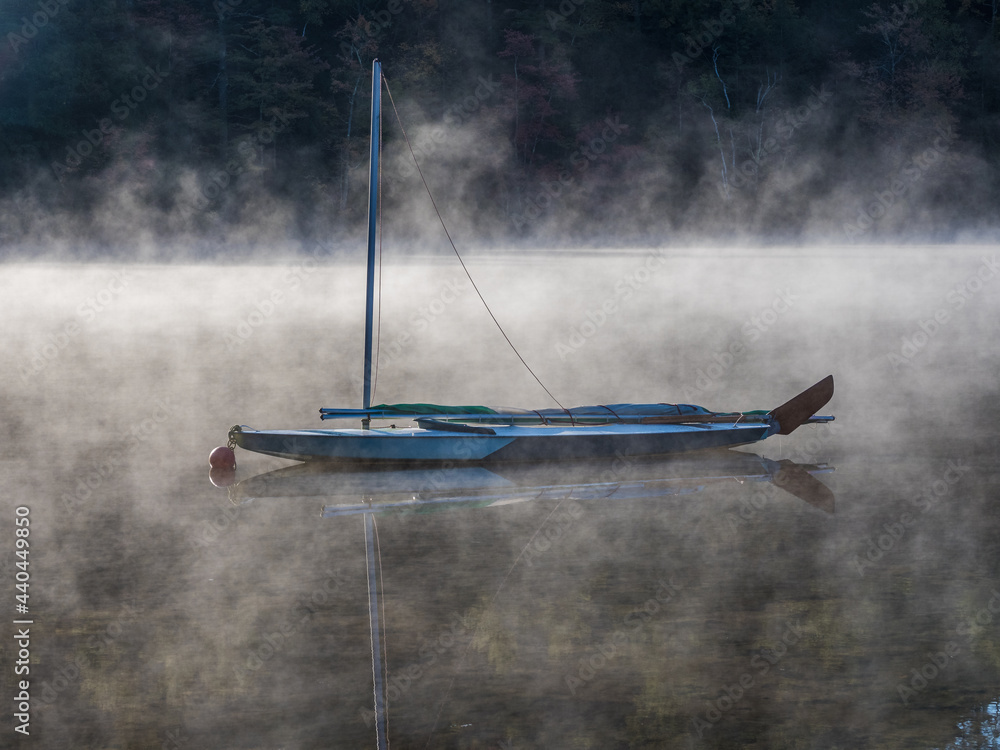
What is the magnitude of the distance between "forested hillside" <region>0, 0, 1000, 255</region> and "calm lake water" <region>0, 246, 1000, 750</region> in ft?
103

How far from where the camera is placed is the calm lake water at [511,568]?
21.9 feet

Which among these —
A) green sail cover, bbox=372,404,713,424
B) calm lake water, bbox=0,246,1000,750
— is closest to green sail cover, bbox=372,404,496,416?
green sail cover, bbox=372,404,713,424

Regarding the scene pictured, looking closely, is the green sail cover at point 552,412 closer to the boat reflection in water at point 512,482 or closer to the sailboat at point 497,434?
the sailboat at point 497,434

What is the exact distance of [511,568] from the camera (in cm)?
927

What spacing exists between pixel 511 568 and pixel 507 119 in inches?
1815

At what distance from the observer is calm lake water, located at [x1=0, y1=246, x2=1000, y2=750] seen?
669cm

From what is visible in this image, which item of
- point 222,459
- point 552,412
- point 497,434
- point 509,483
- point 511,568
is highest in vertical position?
point 552,412

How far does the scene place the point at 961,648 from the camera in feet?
25.1

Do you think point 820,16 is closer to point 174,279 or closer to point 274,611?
point 174,279

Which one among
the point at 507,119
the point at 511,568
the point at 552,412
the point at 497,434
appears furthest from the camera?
the point at 507,119

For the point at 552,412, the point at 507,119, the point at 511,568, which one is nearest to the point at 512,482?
the point at 552,412

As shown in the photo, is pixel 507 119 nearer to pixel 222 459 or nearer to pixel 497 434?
pixel 497 434

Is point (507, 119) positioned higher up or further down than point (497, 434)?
higher up

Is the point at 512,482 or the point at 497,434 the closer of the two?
the point at 512,482
